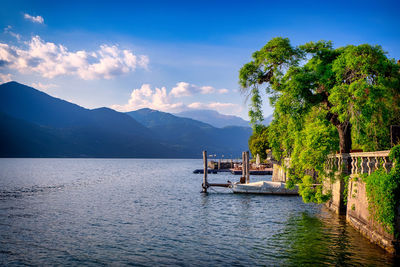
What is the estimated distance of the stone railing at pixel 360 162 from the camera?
1297cm

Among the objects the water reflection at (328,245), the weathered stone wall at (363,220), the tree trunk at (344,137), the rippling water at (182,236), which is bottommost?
the rippling water at (182,236)

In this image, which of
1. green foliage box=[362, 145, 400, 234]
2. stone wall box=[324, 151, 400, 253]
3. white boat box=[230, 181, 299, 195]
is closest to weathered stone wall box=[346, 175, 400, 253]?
stone wall box=[324, 151, 400, 253]

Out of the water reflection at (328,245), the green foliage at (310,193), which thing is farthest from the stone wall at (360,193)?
the green foliage at (310,193)

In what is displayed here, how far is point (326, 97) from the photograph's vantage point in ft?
67.7

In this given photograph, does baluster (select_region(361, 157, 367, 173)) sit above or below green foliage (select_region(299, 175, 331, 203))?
above

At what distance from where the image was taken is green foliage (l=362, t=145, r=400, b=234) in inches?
448

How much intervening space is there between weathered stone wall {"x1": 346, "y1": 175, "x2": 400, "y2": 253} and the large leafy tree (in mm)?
3104

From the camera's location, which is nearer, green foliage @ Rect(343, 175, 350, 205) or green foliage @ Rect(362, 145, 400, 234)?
green foliage @ Rect(362, 145, 400, 234)

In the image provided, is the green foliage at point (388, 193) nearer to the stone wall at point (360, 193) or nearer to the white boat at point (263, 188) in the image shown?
the stone wall at point (360, 193)

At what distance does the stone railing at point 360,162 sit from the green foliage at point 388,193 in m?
0.64

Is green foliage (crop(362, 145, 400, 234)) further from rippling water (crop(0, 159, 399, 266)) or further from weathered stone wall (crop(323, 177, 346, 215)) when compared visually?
weathered stone wall (crop(323, 177, 346, 215))

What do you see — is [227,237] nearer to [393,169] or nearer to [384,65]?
[393,169]

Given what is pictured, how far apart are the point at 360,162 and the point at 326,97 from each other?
610 centimetres

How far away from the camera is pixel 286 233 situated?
18.1m
